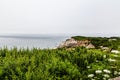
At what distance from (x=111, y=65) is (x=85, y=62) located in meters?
1.49

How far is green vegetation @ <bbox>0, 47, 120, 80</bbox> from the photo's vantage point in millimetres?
17000

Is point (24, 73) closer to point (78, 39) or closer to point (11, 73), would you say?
point (11, 73)

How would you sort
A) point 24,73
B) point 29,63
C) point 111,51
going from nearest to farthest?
point 24,73 < point 29,63 < point 111,51

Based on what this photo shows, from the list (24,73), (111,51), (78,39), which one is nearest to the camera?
(24,73)

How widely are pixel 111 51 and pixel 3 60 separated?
306 inches

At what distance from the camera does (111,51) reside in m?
23.4

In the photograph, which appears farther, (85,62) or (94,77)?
(85,62)

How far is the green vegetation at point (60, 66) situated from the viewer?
55.8 ft

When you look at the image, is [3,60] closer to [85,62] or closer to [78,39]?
[85,62]

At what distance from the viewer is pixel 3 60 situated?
18.5 metres

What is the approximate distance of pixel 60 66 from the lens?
18000 millimetres

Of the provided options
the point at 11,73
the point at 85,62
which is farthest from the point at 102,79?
the point at 11,73

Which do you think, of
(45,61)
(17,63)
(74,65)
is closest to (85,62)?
(74,65)

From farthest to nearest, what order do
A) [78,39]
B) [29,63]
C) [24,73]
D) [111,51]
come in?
[78,39]
[111,51]
[29,63]
[24,73]
